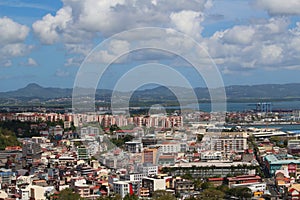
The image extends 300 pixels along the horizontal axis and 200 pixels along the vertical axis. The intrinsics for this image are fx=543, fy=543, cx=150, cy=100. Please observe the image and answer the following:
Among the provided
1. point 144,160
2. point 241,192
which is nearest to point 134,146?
point 144,160

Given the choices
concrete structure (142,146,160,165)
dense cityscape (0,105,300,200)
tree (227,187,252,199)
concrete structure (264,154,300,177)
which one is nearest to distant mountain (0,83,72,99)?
dense cityscape (0,105,300,200)

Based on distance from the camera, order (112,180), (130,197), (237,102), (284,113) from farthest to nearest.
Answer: (237,102), (284,113), (112,180), (130,197)

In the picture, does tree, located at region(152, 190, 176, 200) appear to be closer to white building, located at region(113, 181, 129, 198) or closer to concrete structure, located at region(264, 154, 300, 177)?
white building, located at region(113, 181, 129, 198)

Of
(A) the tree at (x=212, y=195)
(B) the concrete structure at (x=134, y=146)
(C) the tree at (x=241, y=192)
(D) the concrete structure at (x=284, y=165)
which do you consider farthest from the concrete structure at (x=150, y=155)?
(A) the tree at (x=212, y=195)

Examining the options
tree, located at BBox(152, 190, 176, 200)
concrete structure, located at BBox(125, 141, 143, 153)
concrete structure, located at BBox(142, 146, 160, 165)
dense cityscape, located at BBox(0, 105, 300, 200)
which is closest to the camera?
tree, located at BBox(152, 190, 176, 200)

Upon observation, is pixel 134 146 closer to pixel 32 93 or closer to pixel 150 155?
pixel 150 155

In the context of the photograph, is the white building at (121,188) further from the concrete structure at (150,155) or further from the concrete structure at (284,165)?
the concrete structure at (284,165)

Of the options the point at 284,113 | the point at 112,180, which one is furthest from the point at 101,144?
the point at 284,113

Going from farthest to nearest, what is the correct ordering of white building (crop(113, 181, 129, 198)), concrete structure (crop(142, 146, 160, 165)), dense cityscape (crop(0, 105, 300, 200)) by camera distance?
concrete structure (crop(142, 146, 160, 165))
dense cityscape (crop(0, 105, 300, 200))
white building (crop(113, 181, 129, 198))

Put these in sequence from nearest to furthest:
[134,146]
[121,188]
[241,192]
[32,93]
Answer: [241,192], [121,188], [134,146], [32,93]

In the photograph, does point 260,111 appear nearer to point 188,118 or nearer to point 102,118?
point 188,118

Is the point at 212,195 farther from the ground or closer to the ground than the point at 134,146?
closer to the ground
